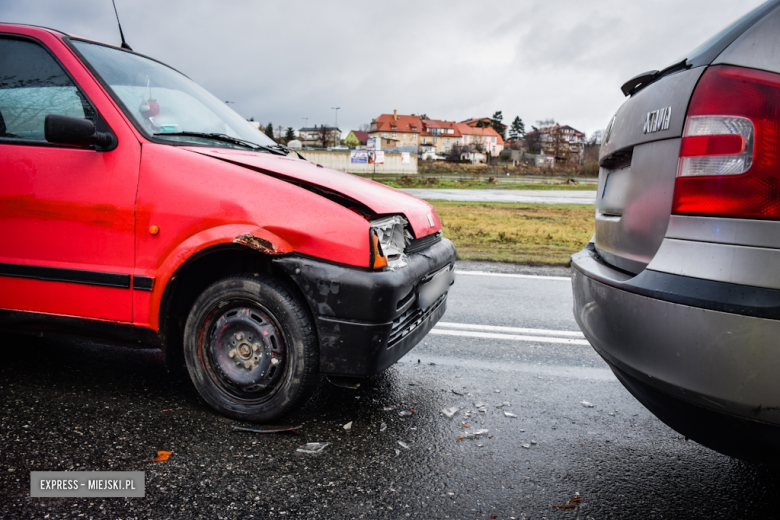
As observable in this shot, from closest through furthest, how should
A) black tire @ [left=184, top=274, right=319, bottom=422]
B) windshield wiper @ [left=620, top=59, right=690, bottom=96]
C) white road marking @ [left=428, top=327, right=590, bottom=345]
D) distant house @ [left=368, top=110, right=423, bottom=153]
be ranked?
1. windshield wiper @ [left=620, top=59, right=690, bottom=96]
2. black tire @ [left=184, top=274, right=319, bottom=422]
3. white road marking @ [left=428, top=327, right=590, bottom=345]
4. distant house @ [left=368, top=110, right=423, bottom=153]

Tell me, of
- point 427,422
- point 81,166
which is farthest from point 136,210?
point 427,422

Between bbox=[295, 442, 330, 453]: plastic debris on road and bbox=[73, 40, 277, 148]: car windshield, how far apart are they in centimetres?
167

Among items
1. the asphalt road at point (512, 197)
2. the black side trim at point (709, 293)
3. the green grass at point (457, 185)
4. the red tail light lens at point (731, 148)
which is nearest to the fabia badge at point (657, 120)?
the red tail light lens at point (731, 148)

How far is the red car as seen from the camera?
2508mm


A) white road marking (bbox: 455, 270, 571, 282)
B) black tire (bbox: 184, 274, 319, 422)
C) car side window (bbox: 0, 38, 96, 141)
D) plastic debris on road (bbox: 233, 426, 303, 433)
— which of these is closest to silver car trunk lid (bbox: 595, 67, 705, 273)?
black tire (bbox: 184, 274, 319, 422)

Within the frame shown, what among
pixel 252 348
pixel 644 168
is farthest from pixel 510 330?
pixel 644 168

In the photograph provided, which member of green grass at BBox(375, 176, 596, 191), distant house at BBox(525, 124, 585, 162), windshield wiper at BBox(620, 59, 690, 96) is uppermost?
distant house at BBox(525, 124, 585, 162)

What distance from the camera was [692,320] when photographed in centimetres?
163

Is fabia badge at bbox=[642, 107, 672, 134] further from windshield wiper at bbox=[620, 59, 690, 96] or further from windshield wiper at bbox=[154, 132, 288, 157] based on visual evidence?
windshield wiper at bbox=[154, 132, 288, 157]

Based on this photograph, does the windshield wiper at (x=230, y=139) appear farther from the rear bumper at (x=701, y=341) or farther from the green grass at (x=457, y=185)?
the green grass at (x=457, y=185)

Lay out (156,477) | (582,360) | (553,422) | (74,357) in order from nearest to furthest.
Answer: (156,477), (553,422), (74,357), (582,360)

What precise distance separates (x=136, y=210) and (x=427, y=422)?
179cm

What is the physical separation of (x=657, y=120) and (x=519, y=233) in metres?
9.14

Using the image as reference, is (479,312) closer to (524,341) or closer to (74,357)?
(524,341)
